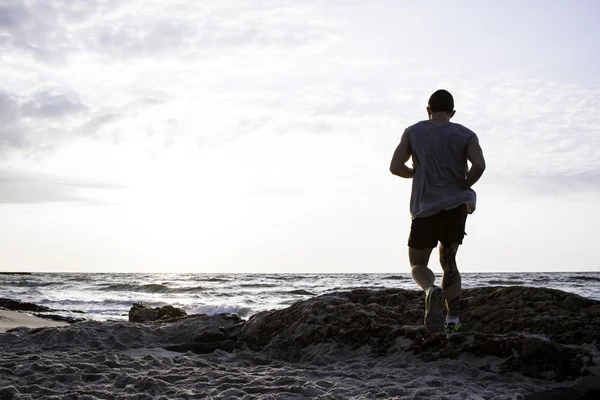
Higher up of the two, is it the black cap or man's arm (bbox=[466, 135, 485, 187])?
the black cap

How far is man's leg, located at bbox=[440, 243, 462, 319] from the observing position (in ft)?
12.2

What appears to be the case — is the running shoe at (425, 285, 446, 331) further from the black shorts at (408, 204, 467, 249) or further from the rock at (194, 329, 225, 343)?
the rock at (194, 329, 225, 343)

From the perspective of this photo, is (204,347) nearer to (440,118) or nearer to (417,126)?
(417,126)

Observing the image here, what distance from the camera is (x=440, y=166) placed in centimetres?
376

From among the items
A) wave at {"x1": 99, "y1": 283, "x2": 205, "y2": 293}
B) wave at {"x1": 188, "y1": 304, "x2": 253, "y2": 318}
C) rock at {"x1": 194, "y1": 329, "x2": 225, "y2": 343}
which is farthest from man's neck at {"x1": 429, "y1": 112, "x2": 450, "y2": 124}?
wave at {"x1": 99, "y1": 283, "x2": 205, "y2": 293}

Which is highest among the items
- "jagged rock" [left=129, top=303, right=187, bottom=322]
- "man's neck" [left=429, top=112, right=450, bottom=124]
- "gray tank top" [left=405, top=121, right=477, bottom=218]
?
"man's neck" [left=429, top=112, right=450, bottom=124]

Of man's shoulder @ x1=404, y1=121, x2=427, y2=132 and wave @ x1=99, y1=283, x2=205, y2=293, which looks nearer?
man's shoulder @ x1=404, y1=121, x2=427, y2=132

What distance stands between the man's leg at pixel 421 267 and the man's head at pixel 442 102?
1.02 meters

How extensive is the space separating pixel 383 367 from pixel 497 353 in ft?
2.45

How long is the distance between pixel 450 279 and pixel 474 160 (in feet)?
2.79

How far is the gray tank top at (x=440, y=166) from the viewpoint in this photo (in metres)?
3.71

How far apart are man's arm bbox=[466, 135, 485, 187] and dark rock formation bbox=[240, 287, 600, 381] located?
1082 mm

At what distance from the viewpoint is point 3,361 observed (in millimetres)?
3629

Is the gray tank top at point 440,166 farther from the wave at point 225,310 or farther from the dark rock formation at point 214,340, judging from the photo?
the wave at point 225,310
